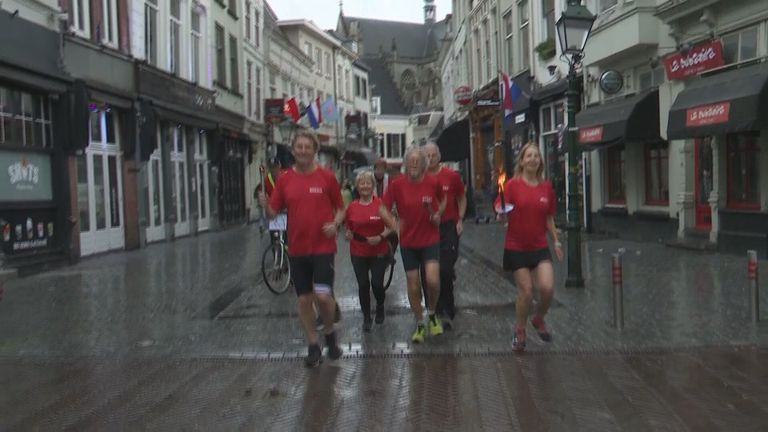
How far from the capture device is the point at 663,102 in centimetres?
1466

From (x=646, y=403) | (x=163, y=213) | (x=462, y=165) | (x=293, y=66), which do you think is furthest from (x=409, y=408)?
(x=293, y=66)

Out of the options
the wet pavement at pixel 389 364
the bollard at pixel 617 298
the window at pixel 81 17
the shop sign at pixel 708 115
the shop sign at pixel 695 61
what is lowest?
the wet pavement at pixel 389 364

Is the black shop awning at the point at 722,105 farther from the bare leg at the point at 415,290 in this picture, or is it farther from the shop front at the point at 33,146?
the shop front at the point at 33,146

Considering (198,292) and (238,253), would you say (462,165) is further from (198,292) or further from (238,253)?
(198,292)

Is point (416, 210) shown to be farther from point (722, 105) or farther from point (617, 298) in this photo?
point (722, 105)

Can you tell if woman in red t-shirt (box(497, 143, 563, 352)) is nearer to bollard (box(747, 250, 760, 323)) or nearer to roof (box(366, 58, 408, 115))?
bollard (box(747, 250, 760, 323))

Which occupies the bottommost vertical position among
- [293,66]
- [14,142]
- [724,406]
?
[724,406]

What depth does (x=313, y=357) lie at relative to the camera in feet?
20.5

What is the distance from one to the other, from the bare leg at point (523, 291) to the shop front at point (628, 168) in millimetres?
9286

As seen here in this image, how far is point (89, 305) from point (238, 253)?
7.10 m

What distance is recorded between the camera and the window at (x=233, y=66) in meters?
29.9

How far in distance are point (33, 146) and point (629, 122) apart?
10912mm

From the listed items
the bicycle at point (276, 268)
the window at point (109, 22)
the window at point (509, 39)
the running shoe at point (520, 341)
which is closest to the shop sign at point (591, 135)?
the bicycle at point (276, 268)

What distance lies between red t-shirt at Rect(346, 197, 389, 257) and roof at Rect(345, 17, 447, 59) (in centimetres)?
8641
